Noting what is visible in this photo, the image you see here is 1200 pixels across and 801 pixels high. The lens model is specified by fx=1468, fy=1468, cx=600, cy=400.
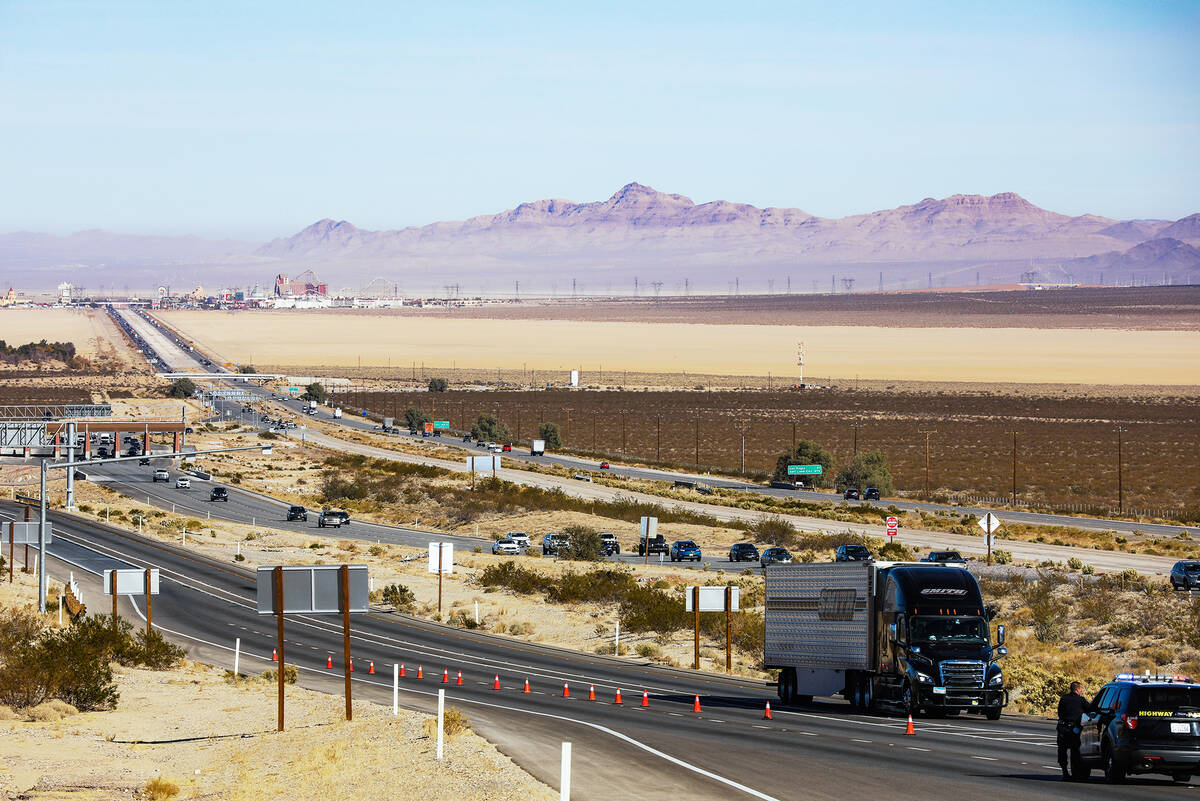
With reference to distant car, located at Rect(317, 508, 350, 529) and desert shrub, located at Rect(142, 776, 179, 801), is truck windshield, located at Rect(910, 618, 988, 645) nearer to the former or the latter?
desert shrub, located at Rect(142, 776, 179, 801)

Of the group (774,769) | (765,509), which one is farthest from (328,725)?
(765,509)

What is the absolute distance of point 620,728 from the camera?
31.4 meters

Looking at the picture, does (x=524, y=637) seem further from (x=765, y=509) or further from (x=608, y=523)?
(x=765, y=509)

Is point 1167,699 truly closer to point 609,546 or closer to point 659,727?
point 659,727

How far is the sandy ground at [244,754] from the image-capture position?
2486cm

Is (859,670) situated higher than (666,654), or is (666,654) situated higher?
(859,670)

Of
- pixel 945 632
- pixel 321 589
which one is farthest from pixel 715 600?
pixel 321 589

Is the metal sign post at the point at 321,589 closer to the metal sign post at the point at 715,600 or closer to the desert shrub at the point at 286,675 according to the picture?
the desert shrub at the point at 286,675

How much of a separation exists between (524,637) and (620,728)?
26065 millimetres

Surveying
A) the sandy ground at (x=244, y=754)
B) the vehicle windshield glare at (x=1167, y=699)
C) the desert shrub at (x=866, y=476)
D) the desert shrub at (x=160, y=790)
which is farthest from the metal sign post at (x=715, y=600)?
the desert shrub at (x=866, y=476)

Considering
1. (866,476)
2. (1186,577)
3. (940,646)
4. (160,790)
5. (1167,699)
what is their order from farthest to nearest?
1. (866,476)
2. (1186,577)
3. (940,646)
4. (160,790)
5. (1167,699)

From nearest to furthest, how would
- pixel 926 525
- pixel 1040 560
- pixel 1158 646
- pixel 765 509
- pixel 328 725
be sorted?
pixel 328 725 < pixel 1158 646 < pixel 1040 560 < pixel 926 525 < pixel 765 509

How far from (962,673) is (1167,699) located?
1085 centimetres

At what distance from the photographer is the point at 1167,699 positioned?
71.4 feet
